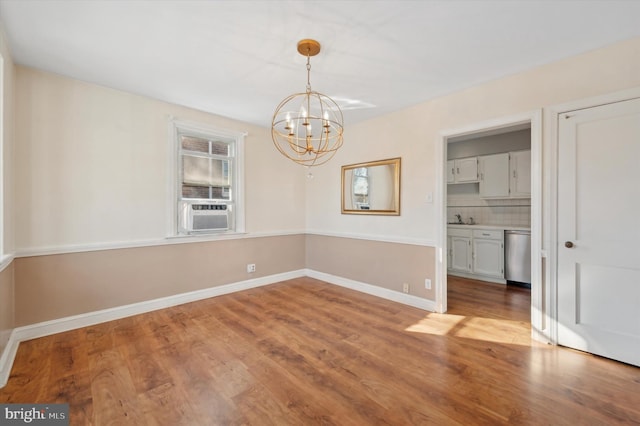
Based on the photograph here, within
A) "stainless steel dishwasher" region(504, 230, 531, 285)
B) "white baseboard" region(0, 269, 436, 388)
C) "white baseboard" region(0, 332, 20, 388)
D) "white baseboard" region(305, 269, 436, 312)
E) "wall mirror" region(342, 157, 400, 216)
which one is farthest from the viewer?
"stainless steel dishwasher" region(504, 230, 531, 285)

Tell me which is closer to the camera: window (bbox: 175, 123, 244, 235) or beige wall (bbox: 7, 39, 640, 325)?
beige wall (bbox: 7, 39, 640, 325)

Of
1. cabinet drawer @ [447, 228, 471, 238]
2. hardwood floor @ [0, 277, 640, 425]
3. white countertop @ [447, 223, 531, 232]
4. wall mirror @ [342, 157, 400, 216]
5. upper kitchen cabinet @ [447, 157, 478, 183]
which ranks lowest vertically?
hardwood floor @ [0, 277, 640, 425]

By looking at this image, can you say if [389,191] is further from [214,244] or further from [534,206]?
[214,244]

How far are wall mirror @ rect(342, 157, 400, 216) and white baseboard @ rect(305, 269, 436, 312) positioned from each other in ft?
3.50

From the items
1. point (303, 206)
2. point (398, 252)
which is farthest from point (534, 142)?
point (303, 206)

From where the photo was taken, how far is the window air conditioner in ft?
12.0

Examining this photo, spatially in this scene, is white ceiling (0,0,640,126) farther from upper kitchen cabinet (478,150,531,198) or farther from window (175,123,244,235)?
upper kitchen cabinet (478,150,531,198)

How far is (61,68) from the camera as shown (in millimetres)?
2658

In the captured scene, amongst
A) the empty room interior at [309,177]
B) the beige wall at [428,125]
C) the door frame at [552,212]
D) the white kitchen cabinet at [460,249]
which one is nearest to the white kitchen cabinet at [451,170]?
the white kitchen cabinet at [460,249]

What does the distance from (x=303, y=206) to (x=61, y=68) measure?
137 inches

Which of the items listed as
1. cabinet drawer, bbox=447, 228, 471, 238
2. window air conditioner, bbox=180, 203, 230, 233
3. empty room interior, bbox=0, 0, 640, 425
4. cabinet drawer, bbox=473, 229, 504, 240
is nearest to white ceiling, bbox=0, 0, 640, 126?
empty room interior, bbox=0, 0, 640, 425

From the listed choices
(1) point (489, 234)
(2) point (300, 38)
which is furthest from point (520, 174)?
(2) point (300, 38)

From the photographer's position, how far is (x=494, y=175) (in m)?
4.66

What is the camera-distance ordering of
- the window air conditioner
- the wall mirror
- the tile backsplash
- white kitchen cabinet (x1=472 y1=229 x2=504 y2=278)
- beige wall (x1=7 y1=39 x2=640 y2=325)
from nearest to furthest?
beige wall (x1=7 y1=39 x2=640 y2=325), the window air conditioner, the wall mirror, white kitchen cabinet (x1=472 y1=229 x2=504 y2=278), the tile backsplash
